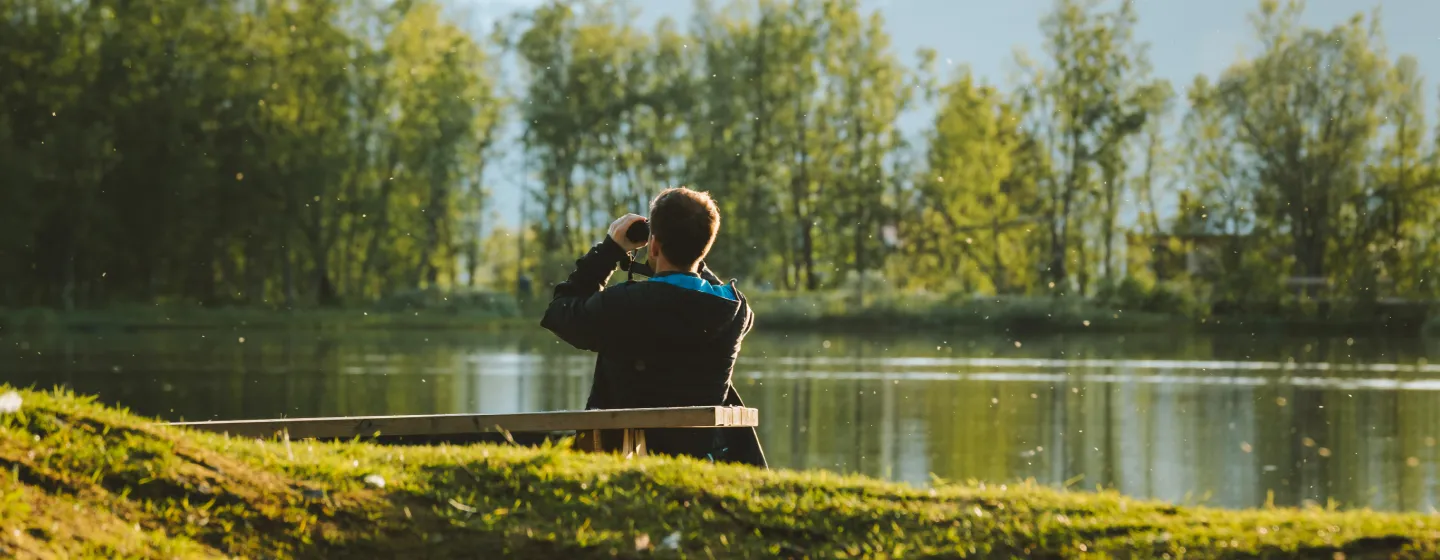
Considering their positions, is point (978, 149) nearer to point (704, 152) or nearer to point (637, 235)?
point (704, 152)

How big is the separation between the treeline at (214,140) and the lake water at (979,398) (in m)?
11.4

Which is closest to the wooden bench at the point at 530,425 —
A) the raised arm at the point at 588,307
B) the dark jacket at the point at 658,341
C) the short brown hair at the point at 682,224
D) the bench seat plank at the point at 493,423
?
the bench seat plank at the point at 493,423

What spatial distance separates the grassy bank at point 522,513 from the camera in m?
4.89

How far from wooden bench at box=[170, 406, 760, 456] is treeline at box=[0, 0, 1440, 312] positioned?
39151mm

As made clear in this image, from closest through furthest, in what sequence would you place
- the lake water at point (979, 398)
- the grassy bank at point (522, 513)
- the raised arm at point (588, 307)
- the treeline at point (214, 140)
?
the grassy bank at point (522, 513)
the raised arm at point (588, 307)
the lake water at point (979, 398)
the treeline at point (214, 140)

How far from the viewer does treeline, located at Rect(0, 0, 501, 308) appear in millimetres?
46562

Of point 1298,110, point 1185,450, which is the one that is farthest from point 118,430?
point 1298,110

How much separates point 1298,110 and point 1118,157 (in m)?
5.80

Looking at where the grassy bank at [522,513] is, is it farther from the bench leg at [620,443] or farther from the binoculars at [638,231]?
the binoculars at [638,231]

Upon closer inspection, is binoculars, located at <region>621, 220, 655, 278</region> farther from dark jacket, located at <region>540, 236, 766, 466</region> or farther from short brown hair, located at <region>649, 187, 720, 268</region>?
short brown hair, located at <region>649, 187, 720, 268</region>

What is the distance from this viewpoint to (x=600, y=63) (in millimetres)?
53000

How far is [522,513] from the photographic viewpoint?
205 inches

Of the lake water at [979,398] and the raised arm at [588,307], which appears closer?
the raised arm at [588,307]

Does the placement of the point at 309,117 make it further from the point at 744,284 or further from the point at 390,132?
the point at 744,284
